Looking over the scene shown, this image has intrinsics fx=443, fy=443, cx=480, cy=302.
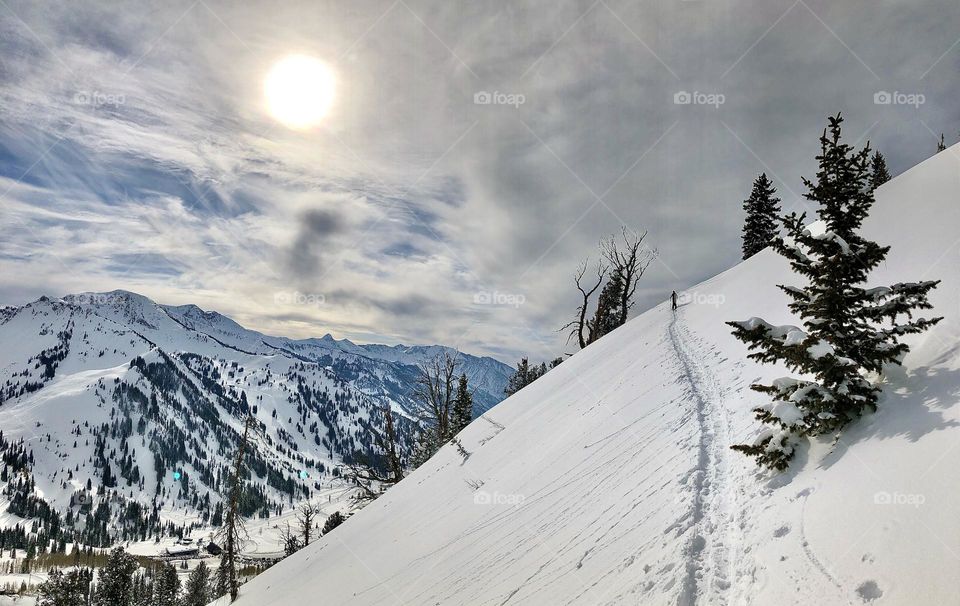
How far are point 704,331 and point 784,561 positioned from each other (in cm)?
1596

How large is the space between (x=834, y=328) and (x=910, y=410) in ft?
4.16

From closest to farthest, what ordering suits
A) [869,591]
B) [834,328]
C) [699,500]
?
1. [869,591]
2. [834,328]
3. [699,500]

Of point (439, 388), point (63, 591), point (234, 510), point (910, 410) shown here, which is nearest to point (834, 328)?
point (910, 410)

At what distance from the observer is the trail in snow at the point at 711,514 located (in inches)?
206

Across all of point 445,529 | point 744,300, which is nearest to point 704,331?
point 744,300

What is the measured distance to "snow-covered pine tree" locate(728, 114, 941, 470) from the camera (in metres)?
5.94

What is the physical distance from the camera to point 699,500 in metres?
6.82

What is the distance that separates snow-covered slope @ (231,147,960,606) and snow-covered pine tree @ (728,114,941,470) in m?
0.38

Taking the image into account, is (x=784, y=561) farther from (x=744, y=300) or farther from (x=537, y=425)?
(x=744, y=300)

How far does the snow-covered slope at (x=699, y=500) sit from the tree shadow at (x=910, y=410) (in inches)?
0.9

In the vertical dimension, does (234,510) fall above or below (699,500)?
above

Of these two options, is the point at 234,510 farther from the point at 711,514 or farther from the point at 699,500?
the point at 711,514

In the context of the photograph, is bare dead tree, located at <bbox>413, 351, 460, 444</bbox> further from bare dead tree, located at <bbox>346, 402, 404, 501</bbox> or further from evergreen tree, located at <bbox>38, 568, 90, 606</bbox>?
evergreen tree, located at <bbox>38, 568, 90, 606</bbox>

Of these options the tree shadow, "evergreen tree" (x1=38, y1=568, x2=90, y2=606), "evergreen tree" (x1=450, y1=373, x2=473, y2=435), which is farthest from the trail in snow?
"evergreen tree" (x1=38, y1=568, x2=90, y2=606)
